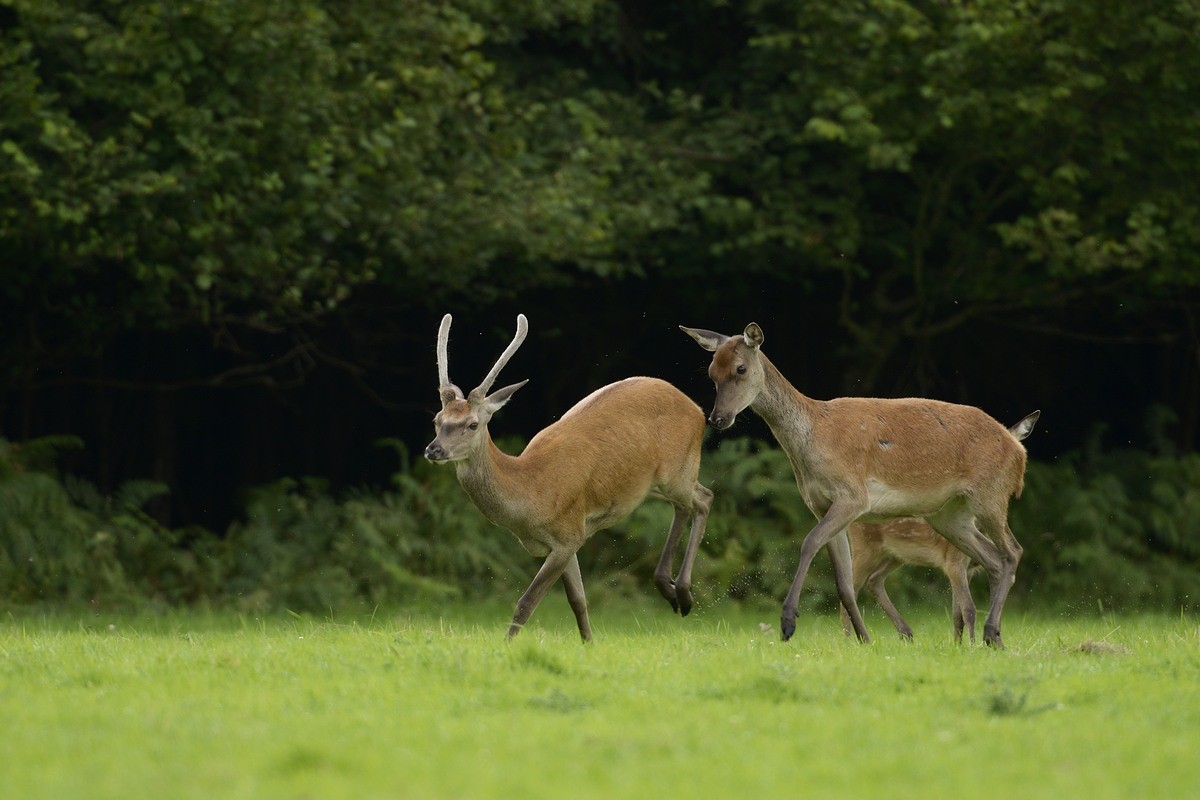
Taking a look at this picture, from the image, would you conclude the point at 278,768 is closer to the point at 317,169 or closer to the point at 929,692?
the point at 929,692

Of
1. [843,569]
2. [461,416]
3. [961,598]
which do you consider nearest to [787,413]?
[843,569]

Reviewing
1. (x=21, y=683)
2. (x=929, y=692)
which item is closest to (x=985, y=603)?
(x=929, y=692)

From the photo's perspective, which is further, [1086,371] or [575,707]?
[1086,371]

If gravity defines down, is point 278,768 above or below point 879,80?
below

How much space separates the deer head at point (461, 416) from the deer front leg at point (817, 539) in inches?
69.7

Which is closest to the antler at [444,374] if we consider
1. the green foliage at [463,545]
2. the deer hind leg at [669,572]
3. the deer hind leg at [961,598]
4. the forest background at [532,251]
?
the deer hind leg at [669,572]

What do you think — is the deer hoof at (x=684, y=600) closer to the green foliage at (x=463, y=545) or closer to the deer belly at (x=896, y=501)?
the deer belly at (x=896, y=501)

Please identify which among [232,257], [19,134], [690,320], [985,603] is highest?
[19,134]

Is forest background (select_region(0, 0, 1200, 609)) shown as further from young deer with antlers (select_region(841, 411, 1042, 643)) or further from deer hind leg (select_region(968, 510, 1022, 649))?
deer hind leg (select_region(968, 510, 1022, 649))

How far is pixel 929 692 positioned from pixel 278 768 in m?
2.83

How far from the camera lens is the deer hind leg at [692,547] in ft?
34.0

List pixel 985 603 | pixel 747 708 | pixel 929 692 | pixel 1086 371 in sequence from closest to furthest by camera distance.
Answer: pixel 747 708 < pixel 929 692 < pixel 985 603 < pixel 1086 371

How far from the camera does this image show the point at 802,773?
18.0 feet

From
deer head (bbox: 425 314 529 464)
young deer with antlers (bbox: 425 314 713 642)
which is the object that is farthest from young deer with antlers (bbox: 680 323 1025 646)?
deer head (bbox: 425 314 529 464)
